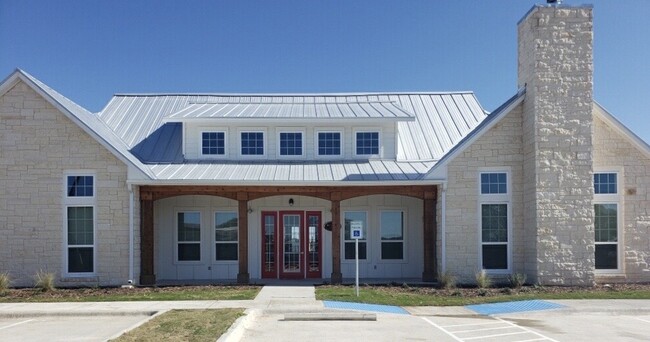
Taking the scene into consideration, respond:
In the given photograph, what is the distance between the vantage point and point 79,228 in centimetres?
1831

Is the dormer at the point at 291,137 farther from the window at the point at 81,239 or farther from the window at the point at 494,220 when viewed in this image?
the window at the point at 81,239

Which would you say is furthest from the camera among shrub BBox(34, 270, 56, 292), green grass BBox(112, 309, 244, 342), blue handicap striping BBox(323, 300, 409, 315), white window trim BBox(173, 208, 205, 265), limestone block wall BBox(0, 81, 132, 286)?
white window trim BBox(173, 208, 205, 265)

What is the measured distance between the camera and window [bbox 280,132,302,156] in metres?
20.9

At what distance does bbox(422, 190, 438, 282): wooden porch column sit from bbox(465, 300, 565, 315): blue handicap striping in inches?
165

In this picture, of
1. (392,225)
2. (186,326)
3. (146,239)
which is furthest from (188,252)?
(186,326)

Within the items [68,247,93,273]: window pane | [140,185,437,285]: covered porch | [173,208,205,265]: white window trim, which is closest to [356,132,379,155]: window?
[140,185,437,285]: covered porch

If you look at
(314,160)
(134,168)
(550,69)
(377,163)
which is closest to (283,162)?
(314,160)

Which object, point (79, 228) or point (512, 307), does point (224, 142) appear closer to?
point (79, 228)

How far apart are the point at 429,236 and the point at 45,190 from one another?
38.5ft

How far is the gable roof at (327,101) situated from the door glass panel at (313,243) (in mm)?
3663

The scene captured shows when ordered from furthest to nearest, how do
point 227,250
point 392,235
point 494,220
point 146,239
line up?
point 392,235 → point 227,250 → point 146,239 → point 494,220

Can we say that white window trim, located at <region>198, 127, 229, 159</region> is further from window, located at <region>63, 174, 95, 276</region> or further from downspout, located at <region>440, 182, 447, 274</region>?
downspout, located at <region>440, 182, 447, 274</region>

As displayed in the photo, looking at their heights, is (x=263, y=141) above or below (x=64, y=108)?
below

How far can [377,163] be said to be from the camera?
20.5 m
